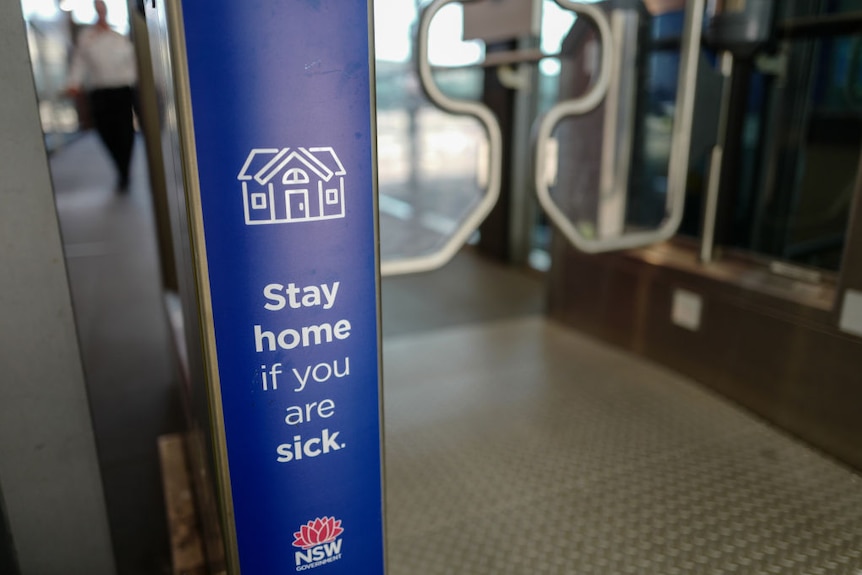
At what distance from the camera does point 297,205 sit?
2.22 ft

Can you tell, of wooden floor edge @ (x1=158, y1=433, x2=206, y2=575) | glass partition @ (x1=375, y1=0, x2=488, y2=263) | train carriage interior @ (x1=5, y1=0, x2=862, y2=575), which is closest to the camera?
train carriage interior @ (x1=5, y1=0, x2=862, y2=575)

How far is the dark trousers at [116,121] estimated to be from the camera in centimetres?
407

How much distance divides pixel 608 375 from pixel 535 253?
1.67 metres

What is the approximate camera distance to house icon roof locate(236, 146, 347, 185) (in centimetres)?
64

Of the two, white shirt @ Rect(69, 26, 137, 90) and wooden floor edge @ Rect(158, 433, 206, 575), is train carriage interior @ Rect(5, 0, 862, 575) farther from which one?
white shirt @ Rect(69, 26, 137, 90)

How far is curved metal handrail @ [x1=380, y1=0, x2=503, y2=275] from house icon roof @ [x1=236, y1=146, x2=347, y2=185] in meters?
0.89

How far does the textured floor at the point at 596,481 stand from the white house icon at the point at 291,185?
83 cm

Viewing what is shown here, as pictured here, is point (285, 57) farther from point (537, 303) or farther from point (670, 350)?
point (537, 303)

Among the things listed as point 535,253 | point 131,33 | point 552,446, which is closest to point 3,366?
point 552,446

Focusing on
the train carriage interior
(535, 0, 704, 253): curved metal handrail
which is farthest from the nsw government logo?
(535, 0, 704, 253): curved metal handrail

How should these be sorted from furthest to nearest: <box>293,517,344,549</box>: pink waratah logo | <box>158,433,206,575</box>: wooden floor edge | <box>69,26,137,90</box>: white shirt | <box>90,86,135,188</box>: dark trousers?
1. <box>90,86,135,188</box>: dark trousers
2. <box>69,26,137,90</box>: white shirt
3. <box>158,433,206,575</box>: wooden floor edge
4. <box>293,517,344,549</box>: pink waratah logo

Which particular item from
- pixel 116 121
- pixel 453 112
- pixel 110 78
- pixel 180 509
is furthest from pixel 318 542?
pixel 116 121

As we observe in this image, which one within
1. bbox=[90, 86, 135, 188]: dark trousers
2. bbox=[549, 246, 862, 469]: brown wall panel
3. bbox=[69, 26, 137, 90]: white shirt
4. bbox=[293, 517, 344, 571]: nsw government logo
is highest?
bbox=[69, 26, 137, 90]: white shirt

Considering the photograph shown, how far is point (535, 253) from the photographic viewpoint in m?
3.66
